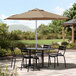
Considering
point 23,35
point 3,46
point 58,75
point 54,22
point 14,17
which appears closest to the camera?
point 58,75

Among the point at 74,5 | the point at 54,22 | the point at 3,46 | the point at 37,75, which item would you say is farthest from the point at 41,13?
the point at 54,22

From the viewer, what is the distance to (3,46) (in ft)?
46.0

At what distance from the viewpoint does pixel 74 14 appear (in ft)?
122

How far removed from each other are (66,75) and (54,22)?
42455 mm

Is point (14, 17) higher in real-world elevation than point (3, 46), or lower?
higher

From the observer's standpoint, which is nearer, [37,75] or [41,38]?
[37,75]

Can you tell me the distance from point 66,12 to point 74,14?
1323 mm

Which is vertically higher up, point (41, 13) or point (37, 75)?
A: point (41, 13)

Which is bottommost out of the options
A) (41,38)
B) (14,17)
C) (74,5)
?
(41,38)

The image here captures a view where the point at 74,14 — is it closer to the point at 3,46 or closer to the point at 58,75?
the point at 3,46

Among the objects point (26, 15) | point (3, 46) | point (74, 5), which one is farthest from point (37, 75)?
point (74, 5)

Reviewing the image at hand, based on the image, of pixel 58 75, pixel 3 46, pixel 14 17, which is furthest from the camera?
pixel 3 46

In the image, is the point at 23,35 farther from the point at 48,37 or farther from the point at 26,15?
the point at 26,15

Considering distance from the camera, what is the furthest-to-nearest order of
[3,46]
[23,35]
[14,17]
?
1. [23,35]
2. [3,46]
3. [14,17]
